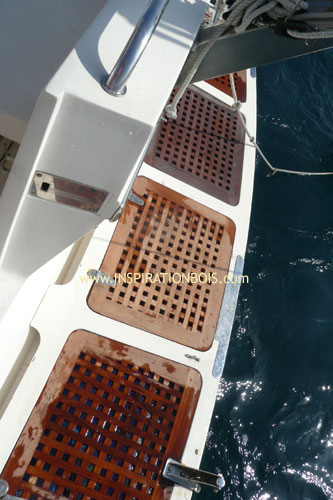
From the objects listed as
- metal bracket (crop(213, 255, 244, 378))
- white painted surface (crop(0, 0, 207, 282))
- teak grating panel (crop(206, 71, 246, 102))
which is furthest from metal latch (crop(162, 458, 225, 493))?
teak grating panel (crop(206, 71, 246, 102))

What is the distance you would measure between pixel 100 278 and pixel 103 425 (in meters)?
0.93

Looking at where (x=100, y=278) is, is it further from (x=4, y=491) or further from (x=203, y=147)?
(x=203, y=147)

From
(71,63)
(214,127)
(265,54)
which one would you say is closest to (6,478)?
(71,63)

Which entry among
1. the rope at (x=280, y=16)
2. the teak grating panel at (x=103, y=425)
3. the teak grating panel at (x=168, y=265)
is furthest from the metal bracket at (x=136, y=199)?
the rope at (x=280, y=16)

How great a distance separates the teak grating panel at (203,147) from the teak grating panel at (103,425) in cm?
157

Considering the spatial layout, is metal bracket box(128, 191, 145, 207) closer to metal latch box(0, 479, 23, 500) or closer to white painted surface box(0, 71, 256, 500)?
white painted surface box(0, 71, 256, 500)

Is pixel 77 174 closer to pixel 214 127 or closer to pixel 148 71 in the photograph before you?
pixel 148 71

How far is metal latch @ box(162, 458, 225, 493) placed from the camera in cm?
226

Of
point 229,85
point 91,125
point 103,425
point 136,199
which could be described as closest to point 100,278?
point 136,199

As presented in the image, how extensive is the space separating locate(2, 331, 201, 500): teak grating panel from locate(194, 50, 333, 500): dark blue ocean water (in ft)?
3.08

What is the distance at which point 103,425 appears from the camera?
2371mm

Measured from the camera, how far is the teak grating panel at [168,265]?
9.12 feet

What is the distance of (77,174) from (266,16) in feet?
3.10

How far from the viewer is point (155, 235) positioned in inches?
121
